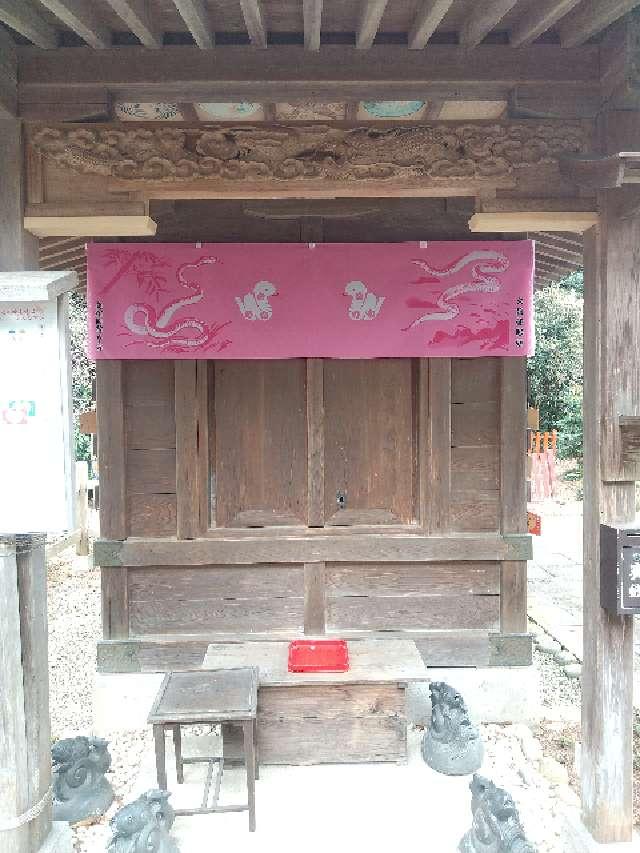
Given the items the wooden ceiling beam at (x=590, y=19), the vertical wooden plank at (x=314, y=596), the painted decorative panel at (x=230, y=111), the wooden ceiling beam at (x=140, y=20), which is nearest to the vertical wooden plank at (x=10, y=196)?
the wooden ceiling beam at (x=140, y=20)

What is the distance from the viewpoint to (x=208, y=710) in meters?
3.85

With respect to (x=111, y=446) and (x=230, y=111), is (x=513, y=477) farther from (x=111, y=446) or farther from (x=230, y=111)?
(x=230, y=111)

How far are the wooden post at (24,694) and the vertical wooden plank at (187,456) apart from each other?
1708 millimetres

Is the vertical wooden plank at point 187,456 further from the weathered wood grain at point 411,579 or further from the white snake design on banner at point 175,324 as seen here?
the weathered wood grain at point 411,579

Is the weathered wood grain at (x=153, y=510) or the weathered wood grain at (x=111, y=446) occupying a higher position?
the weathered wood grain at (x=111, y=446)

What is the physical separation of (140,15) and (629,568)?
3.52 metres

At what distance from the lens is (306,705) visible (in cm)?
447

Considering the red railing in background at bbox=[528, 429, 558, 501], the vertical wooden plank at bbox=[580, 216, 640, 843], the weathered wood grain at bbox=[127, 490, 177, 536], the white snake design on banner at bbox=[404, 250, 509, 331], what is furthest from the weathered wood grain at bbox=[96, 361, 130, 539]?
the red railing in background at bbox=[528, 429, 558, 501]

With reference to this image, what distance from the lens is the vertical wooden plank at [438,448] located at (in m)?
5.24

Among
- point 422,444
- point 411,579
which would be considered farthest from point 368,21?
point 411,579

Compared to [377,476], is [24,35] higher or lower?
higher

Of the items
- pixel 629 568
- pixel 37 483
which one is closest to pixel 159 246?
pixel 37 483

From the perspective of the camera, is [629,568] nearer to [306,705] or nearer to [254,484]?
[306,705]

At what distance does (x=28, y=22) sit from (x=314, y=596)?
4160 millimetres
